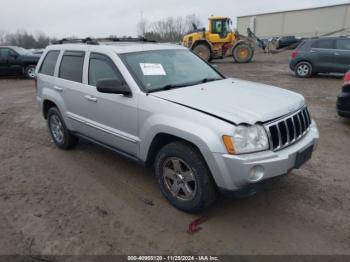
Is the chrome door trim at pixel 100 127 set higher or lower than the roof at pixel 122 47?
lower

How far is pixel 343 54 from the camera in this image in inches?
432

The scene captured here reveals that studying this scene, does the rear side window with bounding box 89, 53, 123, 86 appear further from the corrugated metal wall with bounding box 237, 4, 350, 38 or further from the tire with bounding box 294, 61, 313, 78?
the corrugated metal wall with bounding box 237, 4, 350, 38

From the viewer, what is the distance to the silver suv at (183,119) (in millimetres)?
2666

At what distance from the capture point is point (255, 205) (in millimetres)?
3385

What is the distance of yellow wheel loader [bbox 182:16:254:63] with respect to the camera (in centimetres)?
1864

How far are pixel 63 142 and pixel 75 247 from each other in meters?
2.66

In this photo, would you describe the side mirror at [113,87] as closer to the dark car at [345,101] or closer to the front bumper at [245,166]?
the front bumper at [245,166]

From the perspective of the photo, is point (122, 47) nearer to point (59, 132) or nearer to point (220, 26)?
point (59, 132)

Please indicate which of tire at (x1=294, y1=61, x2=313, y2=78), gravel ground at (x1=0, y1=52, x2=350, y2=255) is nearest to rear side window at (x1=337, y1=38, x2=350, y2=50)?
tire at (x1=294, y1=61, x2=313, y2=78)

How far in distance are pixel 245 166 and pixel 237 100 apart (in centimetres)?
83

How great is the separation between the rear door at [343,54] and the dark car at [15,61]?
1352 cm

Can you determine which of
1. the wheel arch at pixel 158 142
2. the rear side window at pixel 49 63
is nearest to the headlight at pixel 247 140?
the wheel arch at pixel 158 142

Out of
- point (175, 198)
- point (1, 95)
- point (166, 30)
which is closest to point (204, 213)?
point (175, 198)

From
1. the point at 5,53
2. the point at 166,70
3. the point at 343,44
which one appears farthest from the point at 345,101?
the point at 5,53
